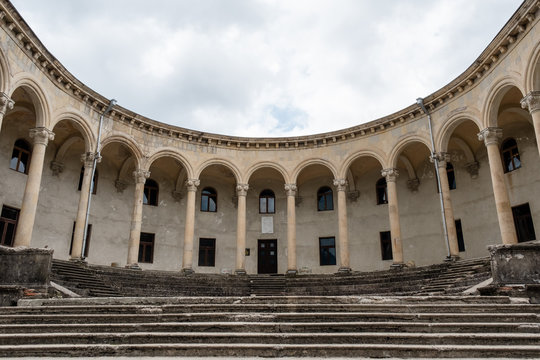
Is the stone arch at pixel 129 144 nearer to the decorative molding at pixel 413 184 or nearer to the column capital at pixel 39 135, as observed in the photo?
the column capital at pixel 39 135

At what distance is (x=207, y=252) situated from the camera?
24297mm

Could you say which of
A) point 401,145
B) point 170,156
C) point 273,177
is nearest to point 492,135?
point 401,145

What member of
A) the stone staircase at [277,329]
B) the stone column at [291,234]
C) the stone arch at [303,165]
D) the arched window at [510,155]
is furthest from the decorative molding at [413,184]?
the stone staircase at [277,329]

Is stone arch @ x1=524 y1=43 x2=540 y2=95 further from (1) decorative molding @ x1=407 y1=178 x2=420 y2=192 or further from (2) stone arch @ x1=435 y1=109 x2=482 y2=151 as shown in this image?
(1) decorative molding @ x1=407 y1=178 x2=420 y2=192

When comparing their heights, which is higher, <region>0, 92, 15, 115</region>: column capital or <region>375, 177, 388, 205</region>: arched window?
<region>0, 92, 15, 115</region>: column capital

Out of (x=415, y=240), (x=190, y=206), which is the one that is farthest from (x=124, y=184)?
(x=415, y=240)

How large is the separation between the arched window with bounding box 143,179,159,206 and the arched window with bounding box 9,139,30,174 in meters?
6.24

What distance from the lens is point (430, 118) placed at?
18.8 m

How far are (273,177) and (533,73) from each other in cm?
1477

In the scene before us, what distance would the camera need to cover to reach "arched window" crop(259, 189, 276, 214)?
1003 inches

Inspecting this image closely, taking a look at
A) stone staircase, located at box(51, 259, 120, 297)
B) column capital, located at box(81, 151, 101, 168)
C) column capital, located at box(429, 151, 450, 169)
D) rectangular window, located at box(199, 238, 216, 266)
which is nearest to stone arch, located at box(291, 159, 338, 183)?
column capital, located at box(429, 151, 450, 169)

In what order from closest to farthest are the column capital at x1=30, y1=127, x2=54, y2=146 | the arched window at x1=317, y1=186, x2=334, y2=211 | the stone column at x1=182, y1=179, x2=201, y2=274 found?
the column capital at x1=30, y1=127, x2=54, y2=146 → the stone column at x1=182, y1=179, x2=201, y2=274 → the arched window at x1=317, y1=186, x2=334, y2=211

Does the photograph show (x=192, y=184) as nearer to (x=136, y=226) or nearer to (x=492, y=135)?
(x=136, y=226)

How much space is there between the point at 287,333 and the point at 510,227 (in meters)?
11.7
